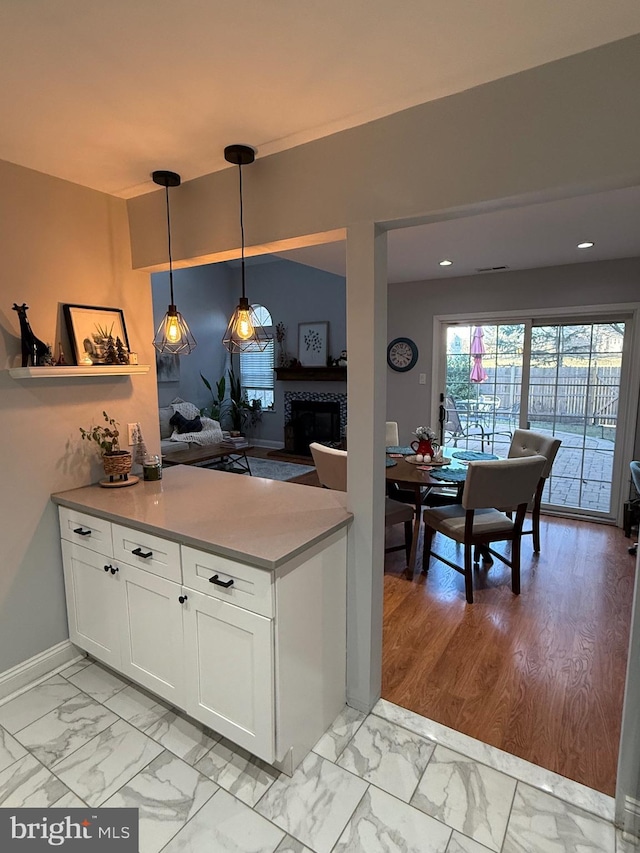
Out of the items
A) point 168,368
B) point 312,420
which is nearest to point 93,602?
point 312,420

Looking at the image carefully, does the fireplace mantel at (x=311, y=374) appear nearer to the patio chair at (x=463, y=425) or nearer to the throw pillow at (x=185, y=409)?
the throw pillow at (x=185, y=409)

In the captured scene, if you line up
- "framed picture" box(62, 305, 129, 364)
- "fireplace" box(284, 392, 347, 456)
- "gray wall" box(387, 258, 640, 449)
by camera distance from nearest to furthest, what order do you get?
"framed picture" box(62, 305, 129, 364)
"gray wall" box(387, 258, 640, 449)
"fireplace" box(284, 392, 347, 456)

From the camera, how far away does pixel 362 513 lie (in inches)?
72.9

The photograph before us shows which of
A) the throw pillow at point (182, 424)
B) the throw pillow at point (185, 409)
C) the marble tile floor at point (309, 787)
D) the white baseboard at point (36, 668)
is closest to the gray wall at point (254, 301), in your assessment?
the throw pillow at point (185, 409)

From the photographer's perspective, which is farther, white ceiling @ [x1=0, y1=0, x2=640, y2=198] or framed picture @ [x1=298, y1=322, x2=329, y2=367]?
framed picture @ [x1=298, y1=322, x2=329, y2=367]

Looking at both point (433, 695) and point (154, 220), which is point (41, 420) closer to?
point (154, 220)

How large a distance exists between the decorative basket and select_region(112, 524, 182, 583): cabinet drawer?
0.47 m

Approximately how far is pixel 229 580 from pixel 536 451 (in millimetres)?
3080

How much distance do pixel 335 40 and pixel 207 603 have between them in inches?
71.5

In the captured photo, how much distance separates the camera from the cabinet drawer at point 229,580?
4.87ft

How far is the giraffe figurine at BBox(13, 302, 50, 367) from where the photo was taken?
1.97 m

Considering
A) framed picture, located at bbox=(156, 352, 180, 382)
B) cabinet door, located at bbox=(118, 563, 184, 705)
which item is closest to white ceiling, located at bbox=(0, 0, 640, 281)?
cabinet door, located at bbox=(118, 563, 184, 705)

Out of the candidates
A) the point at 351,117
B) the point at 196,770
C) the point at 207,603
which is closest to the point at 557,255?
the point at 351,117

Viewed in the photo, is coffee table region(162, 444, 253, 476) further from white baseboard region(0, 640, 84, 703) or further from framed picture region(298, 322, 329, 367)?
white baseboard region(0, 640, 84, 703)
